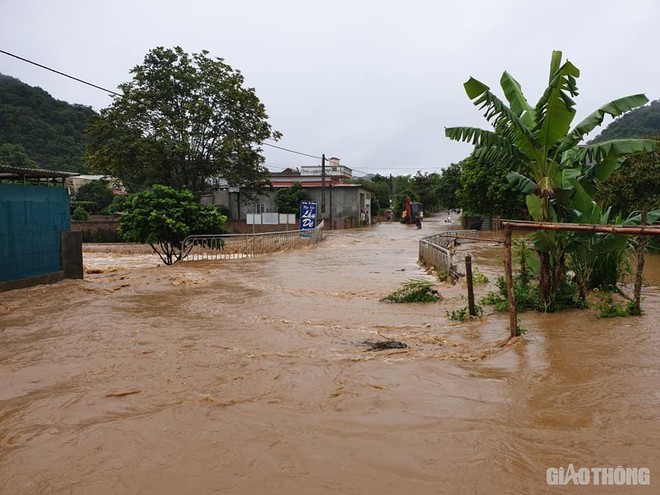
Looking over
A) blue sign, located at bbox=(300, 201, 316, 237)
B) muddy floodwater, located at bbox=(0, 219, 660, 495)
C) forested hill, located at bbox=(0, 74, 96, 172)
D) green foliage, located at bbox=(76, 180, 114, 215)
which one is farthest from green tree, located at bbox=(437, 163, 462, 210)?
muddy floodwater, located at bbox=(0, 219, 660, 495)

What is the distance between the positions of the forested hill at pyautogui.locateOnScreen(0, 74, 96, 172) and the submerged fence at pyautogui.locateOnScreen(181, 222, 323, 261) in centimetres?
3241

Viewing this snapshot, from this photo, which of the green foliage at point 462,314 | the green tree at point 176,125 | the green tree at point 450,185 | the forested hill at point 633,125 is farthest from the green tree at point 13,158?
the forested hill at point 633,125

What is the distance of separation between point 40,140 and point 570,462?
57.5 m

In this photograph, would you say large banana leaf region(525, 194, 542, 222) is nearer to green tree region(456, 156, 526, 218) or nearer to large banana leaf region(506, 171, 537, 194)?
large banana leaf region(506, 171, 537, 194)

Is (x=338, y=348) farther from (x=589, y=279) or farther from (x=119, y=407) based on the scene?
(x=589, y=279)

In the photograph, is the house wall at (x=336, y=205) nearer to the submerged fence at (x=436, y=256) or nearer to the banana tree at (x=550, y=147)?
the submerged fence at (x=436, y=256)

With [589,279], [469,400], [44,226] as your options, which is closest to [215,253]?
[44,226]

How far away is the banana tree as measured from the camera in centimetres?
791

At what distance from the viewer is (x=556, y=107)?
7.71 meters

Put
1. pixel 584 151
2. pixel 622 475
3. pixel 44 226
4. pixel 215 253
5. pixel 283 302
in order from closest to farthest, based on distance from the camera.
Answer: pixel 622 475 < pixel 584 151 < pixel 283 302 < pixel 44 226 < pixel 215 253

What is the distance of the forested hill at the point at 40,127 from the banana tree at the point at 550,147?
4858 centimetres

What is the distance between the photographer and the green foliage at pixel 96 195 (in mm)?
46844

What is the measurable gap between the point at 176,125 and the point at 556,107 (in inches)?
1011

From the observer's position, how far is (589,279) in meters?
9.96
